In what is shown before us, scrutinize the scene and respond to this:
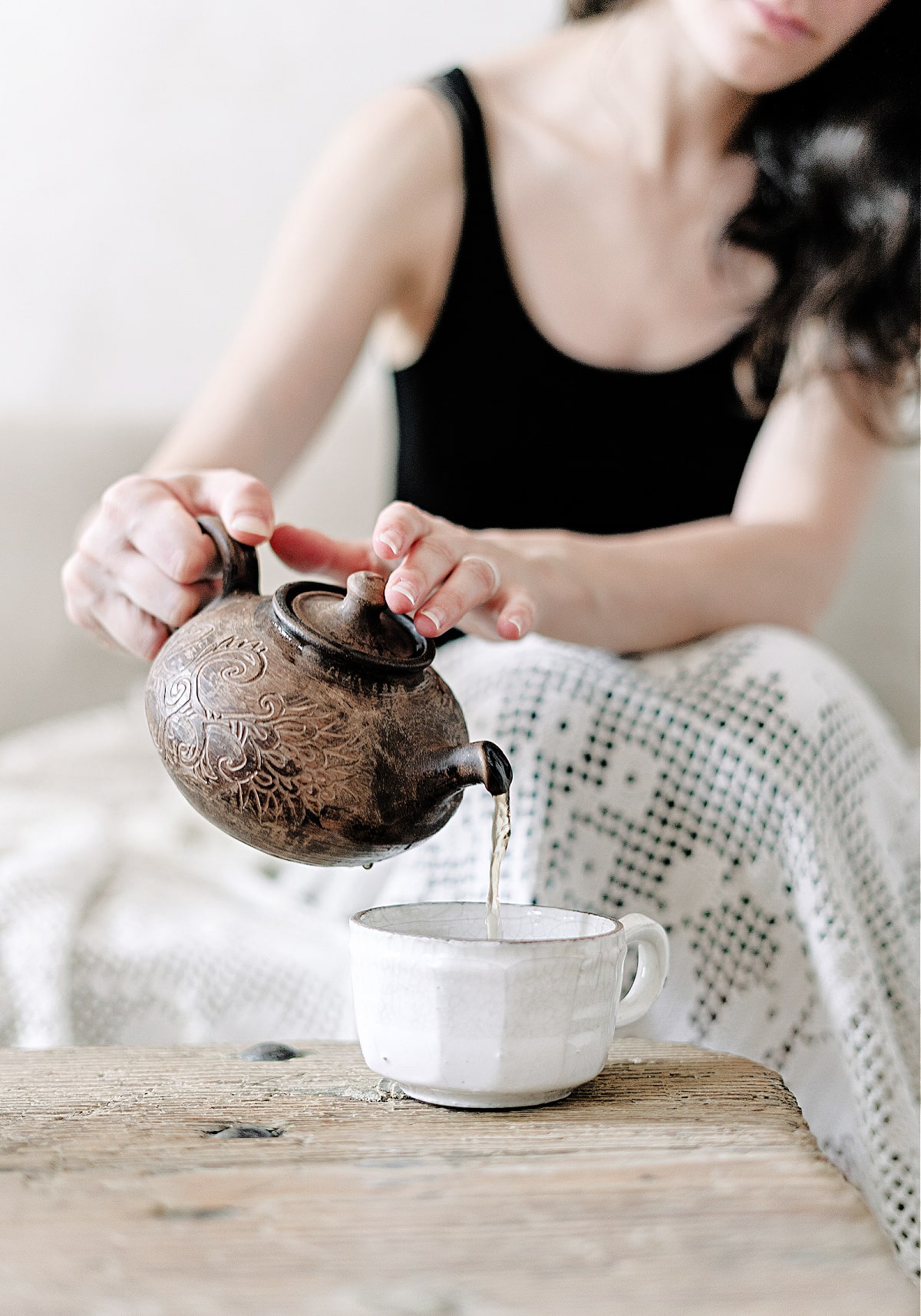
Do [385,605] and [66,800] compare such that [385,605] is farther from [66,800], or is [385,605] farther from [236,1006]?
[66,800]

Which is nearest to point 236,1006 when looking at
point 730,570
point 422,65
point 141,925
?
point 141,925

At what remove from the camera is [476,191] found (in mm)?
1309

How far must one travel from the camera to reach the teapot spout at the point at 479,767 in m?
0.55

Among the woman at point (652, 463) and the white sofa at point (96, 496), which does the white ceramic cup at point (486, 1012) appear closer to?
the woman at point (652, 463)

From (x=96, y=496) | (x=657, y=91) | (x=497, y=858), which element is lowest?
(x=96, y=496)

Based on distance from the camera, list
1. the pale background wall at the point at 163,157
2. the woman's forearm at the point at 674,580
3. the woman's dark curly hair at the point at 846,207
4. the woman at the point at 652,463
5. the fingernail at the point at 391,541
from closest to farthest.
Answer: the fingernail at the point at 391,541
the woman at the point at 652,463
the woman's forearm at the point at 674,580
the woman's dark curly hair at the point at 846,207
the pale background wall at the point at 163,157

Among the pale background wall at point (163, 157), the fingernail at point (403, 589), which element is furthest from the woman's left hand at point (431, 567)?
the pale background wall at point (163, 157)

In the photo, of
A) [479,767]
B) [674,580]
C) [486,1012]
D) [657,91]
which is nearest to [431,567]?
[479,767]

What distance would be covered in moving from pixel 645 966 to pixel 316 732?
0.23 metres

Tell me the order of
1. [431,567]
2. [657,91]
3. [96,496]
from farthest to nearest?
[96,496]
[657,91]
[431,567]

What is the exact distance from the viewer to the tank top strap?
130 cm

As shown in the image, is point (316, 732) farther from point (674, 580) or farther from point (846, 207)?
point (846, 207)

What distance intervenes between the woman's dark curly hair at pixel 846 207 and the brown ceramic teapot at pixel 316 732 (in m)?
0.93

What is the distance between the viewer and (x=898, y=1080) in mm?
785
